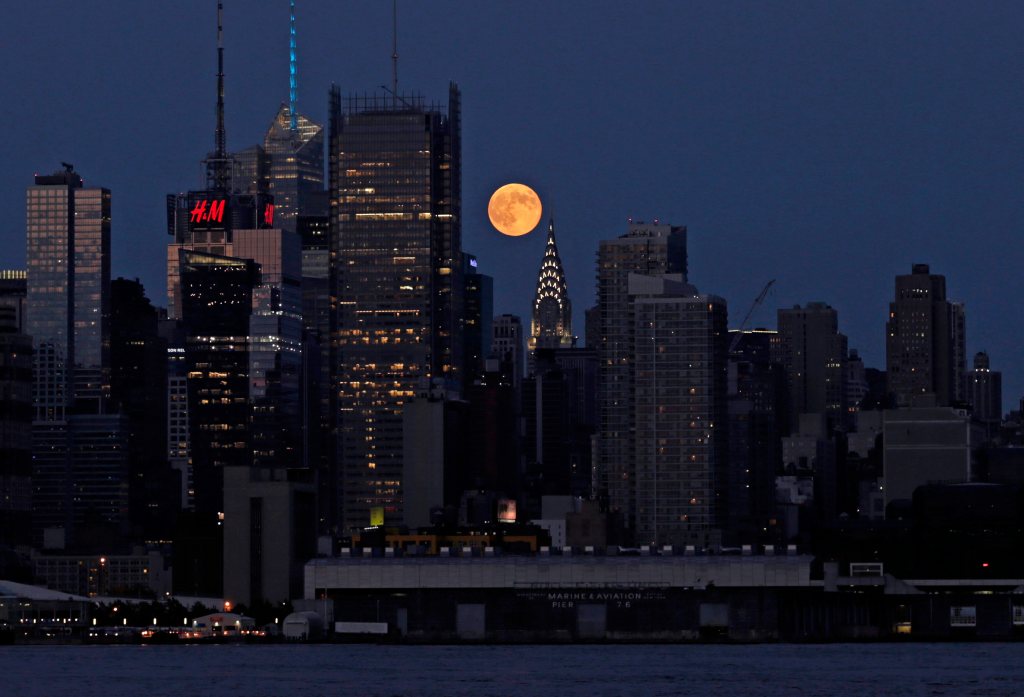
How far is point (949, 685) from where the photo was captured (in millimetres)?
158250

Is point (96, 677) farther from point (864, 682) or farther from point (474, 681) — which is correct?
point (864, 682)

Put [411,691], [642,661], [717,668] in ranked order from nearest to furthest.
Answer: [411,691] → [717,668] → [642,661]

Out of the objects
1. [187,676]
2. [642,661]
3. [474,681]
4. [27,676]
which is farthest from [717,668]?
[27,676]

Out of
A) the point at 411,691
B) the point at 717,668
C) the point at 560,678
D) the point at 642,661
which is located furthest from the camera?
the point at 642,661

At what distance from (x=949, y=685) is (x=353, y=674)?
43381 mm

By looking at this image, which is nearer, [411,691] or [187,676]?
[411,691]

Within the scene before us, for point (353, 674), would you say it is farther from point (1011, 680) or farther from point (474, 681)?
point (1011, 680)

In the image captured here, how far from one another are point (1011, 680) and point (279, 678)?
163ft

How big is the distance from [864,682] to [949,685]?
20.8 feet

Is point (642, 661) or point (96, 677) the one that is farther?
point (642, 661)

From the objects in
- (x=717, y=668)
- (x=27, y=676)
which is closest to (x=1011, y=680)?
(x=717, y=668)

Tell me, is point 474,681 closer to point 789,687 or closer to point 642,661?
point 789,687

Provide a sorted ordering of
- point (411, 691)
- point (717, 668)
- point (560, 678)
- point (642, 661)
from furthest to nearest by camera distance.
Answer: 1. point (642, 661)
2. point (717, 668)
3. point (560, 678)
4. point (411, 691)

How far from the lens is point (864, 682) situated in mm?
162250
